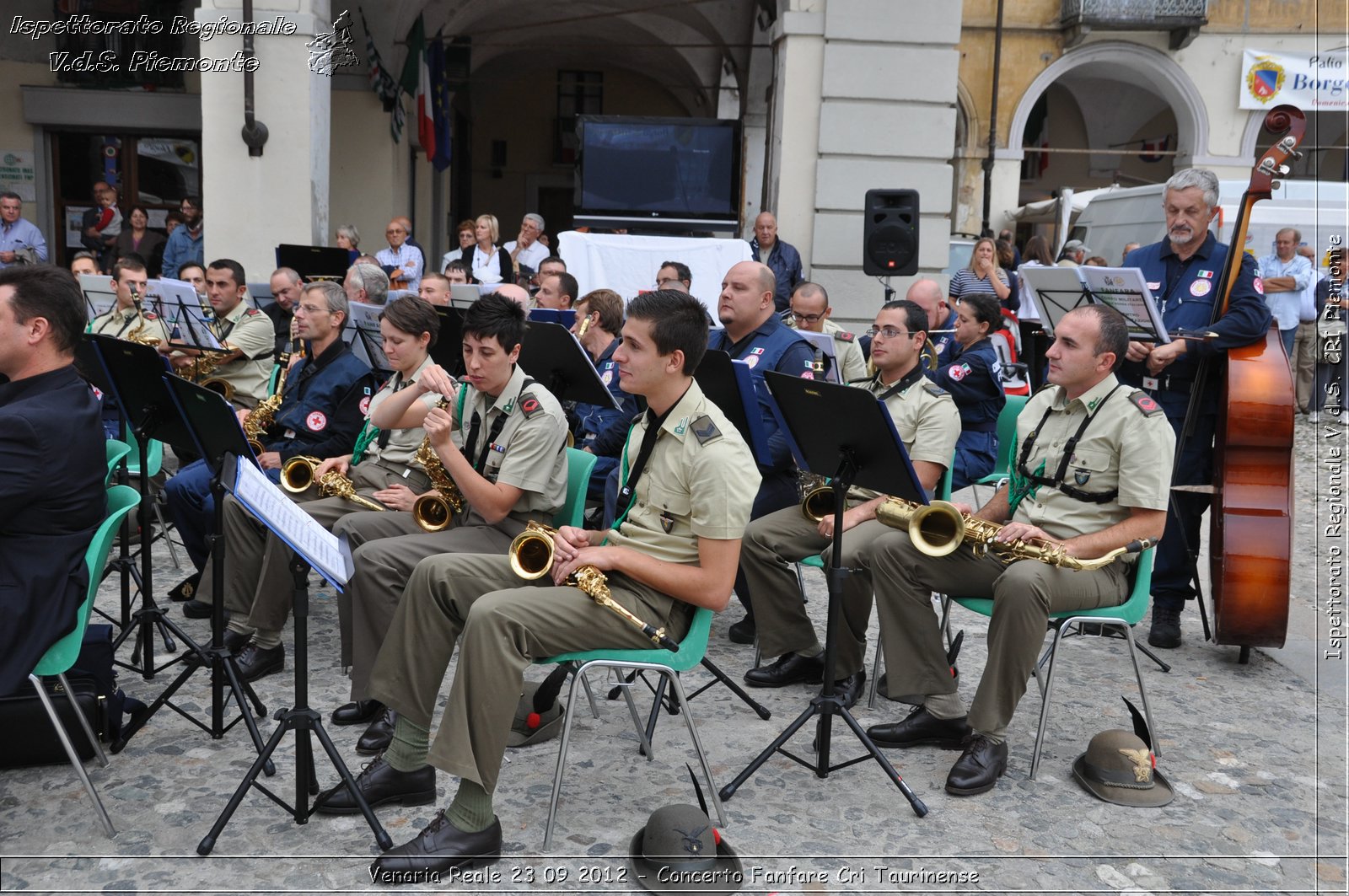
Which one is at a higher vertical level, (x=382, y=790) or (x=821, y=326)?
(x=821, y=326)

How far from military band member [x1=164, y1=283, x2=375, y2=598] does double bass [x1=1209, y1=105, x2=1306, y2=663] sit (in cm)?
405

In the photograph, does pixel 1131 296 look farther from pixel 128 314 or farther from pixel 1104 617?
pixel 128 314

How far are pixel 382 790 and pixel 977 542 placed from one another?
7.29 feet

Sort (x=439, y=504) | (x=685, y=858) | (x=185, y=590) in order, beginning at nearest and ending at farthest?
(x=685, y=858) → (x=439, y=504) → (x=185, y=590)

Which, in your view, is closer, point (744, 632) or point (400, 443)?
Result: point (400, 443)

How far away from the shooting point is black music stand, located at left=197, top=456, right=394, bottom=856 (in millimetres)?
2775

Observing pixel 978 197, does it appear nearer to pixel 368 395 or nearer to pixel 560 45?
pixel 560 45

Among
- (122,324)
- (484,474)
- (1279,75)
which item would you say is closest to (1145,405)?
(484,474)

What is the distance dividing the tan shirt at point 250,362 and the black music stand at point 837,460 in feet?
12.6

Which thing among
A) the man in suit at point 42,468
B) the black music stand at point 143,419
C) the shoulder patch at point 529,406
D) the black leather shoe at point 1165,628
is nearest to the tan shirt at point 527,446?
the shoulder patch at point 529,406

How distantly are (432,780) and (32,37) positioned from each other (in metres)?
15.3

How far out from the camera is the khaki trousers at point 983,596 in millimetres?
3785

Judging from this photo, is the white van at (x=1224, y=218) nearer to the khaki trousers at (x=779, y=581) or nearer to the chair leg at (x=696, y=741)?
the khaki trousers at (x=779, y=581)

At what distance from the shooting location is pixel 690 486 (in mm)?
3361
